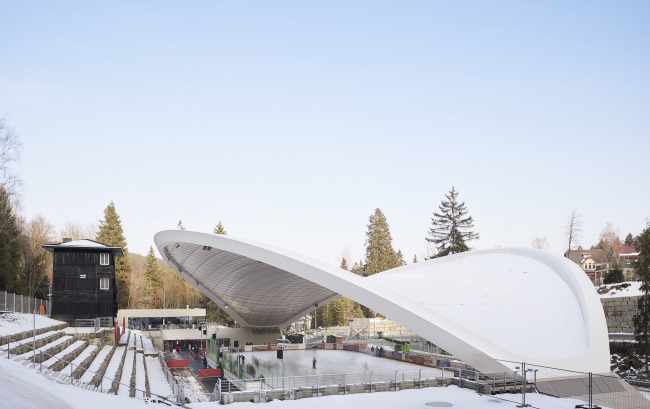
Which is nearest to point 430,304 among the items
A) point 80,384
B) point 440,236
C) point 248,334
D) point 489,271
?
point 489,271

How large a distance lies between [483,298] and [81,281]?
78.3ft

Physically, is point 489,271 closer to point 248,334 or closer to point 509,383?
point 509,383

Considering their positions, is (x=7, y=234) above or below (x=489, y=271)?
above

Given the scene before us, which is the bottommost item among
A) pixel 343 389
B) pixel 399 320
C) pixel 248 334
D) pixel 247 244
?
pixel 248 334

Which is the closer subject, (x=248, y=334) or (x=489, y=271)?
(x=489, y=271)

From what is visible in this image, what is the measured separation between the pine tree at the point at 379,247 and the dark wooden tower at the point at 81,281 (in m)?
48.6

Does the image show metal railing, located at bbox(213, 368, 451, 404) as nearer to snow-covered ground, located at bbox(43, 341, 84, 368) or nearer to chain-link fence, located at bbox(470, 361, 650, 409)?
chain-link fence, located at bbox(470, 361, 650, 409)

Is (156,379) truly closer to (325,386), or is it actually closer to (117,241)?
(325,386)

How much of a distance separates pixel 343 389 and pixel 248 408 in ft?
13.8

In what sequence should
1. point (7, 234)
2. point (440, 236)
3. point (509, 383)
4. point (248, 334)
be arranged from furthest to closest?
point (440, 236) < point (248, 334) < point (7, 234) < point (509, 383)

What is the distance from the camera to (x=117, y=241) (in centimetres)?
6675

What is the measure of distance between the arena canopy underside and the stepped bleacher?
252 inches

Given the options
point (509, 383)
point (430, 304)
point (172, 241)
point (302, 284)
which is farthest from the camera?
point (302, 284)

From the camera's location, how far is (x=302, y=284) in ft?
124
